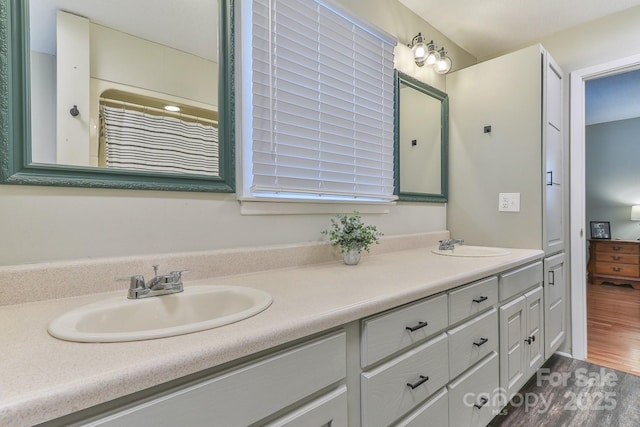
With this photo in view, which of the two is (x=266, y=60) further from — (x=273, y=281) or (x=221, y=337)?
(x=221, y=337)

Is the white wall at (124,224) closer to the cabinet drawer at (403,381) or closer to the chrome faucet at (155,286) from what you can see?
the chrome faucet at (155,286)

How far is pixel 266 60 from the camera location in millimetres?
1340

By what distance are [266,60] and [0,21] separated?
2.59ft

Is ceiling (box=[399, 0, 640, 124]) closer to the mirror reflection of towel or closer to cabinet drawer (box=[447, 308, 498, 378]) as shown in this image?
the mirror reflection of towel

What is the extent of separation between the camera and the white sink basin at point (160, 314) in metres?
0.64

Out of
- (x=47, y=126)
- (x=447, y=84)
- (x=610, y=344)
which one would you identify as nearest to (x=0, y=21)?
(x=47, y=126)

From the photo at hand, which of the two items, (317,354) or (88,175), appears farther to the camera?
(88,175)

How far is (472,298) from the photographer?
132cm

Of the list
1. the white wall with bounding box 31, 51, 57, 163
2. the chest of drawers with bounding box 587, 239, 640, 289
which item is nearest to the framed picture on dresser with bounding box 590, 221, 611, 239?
the chest of drawers with bounding box 587, 239, 640, 289

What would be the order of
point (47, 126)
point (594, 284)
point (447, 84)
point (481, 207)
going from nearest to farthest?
point (47, 126) → point (481, 207) → point (447, 84) → point (594, 284)

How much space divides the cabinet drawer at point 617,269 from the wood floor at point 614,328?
0.23 m

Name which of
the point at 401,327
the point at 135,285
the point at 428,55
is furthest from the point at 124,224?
the point at 428,55

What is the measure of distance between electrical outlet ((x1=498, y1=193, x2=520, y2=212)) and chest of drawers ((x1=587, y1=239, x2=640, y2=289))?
3826mm

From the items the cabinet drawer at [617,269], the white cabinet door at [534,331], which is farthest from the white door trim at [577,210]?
the cabinet drawer at [617,269]
